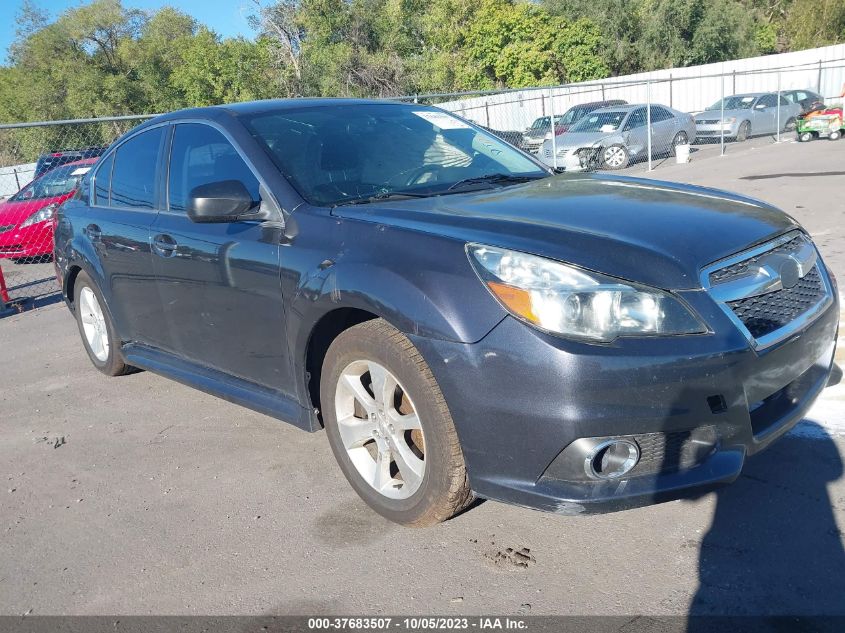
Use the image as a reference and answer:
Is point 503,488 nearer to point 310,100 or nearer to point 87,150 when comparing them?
point 310,100

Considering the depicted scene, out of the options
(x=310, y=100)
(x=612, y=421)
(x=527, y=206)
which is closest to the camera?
(x=612, y=421)

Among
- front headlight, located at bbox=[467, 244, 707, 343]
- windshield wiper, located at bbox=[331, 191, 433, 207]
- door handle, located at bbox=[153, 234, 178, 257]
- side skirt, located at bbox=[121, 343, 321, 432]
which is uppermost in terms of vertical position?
windshield wiper, located at bbox=[331, 191, 433, 207]

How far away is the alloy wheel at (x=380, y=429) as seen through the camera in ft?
10.2

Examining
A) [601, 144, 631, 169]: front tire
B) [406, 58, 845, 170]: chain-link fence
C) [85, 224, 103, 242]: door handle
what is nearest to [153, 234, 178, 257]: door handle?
[85, 224, 103, 242]: door handle

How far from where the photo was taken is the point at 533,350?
2594mm

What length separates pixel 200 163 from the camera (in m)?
4.21

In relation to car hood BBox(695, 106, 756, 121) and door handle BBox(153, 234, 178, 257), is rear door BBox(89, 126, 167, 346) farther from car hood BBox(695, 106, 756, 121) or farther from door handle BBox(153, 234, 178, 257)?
car hood BBox(695, 106, 756, 121)

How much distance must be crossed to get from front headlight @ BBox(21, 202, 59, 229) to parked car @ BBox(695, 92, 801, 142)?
18.7 m

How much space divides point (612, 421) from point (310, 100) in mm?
2746

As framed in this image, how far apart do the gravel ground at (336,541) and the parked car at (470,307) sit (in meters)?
0.23

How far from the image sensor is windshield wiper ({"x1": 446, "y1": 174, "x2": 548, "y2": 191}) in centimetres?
386

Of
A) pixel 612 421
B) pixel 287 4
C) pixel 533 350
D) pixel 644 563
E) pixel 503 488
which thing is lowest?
pixel 644 563

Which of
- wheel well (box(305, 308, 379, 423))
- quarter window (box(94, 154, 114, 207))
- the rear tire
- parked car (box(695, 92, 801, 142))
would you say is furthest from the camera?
parked car (box(695, 92, 801, 142))

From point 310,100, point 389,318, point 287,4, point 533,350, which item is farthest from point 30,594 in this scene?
point 287,4
